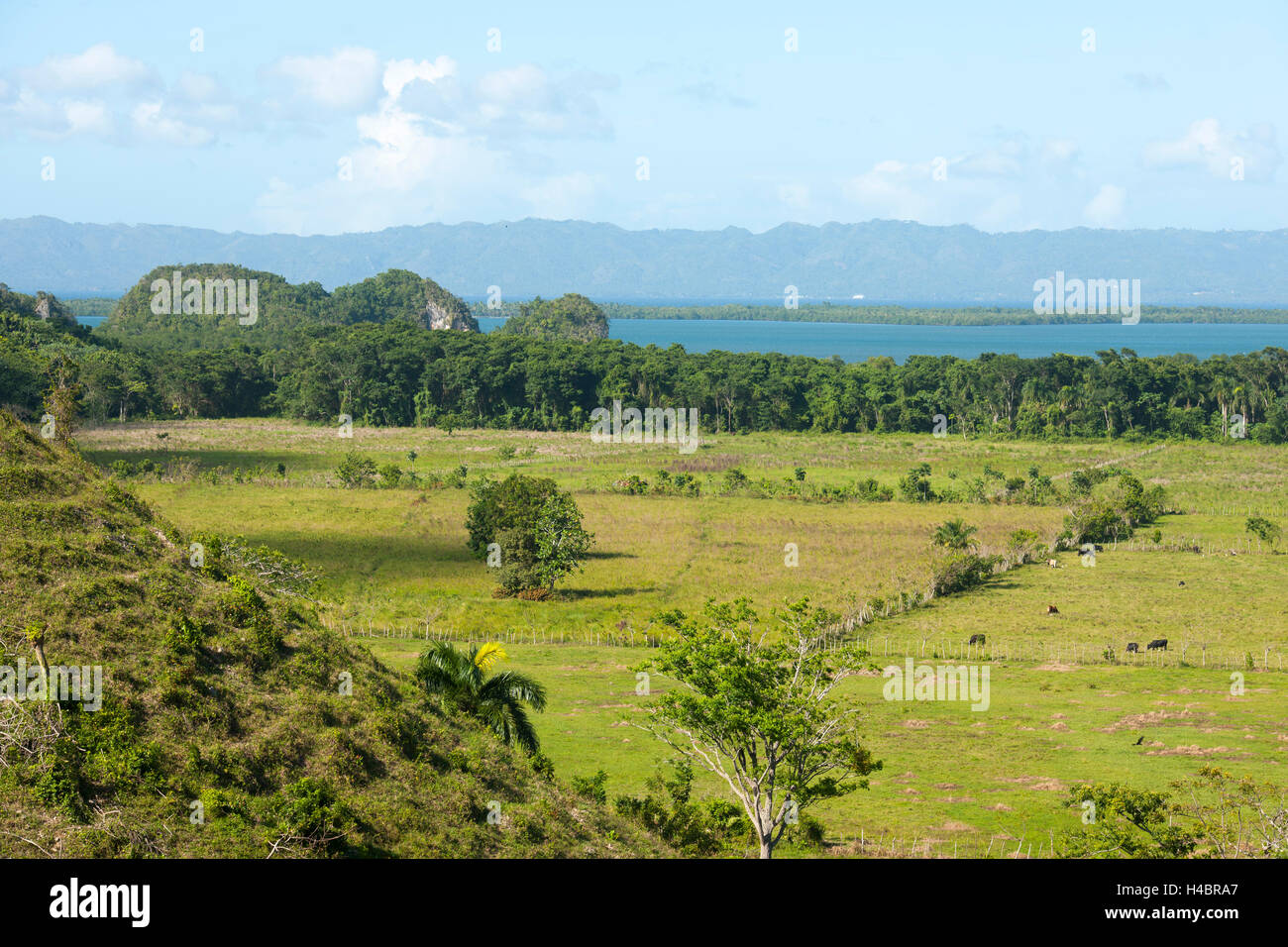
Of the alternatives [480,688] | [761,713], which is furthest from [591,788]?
[761,713]

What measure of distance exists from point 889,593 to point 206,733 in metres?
35.8

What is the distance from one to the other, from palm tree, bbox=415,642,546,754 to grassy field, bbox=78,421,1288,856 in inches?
145

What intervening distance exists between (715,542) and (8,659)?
44.8 meters

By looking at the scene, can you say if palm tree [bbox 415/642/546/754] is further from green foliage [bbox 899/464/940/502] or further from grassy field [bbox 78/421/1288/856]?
green foliage [bbox 899/464/940/502]

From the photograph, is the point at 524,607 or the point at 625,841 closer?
the point at 625,841

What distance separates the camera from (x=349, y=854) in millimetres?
17578

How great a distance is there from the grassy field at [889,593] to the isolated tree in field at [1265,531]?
1209mm

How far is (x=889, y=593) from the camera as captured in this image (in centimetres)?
4991

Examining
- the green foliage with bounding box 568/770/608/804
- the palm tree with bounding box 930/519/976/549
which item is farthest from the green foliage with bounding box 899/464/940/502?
the green foliage with bounding box 568/770/608/804

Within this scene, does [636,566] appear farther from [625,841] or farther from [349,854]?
[349,854]

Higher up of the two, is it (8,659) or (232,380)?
(232,380)

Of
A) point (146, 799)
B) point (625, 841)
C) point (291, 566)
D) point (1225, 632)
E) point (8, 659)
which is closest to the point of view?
point (146, 799)
